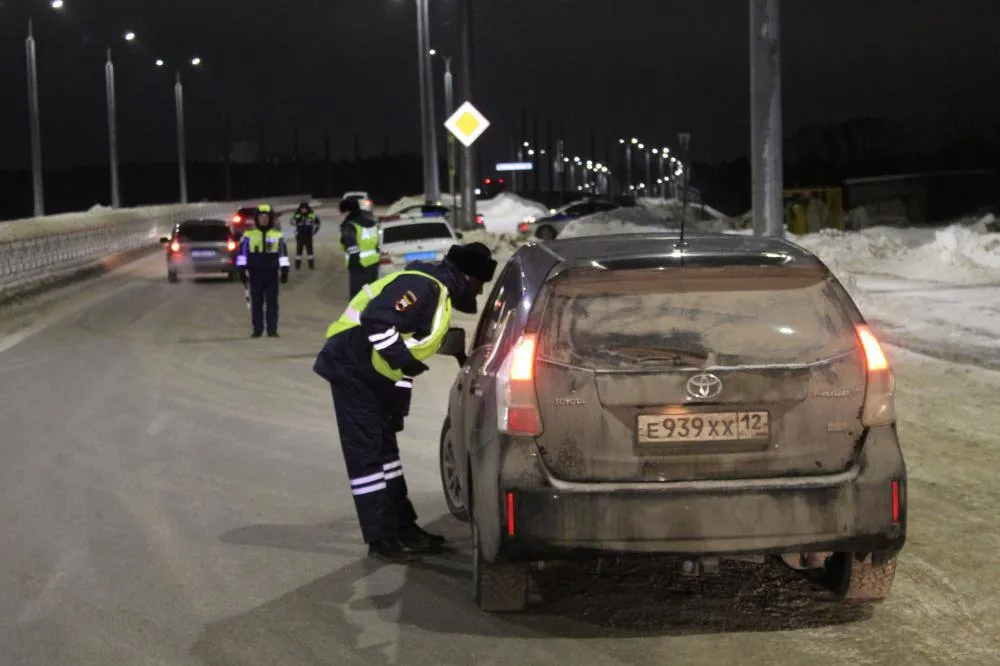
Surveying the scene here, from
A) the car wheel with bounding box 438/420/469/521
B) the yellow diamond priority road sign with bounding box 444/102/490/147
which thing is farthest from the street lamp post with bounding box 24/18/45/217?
the car wheel with bounding box 438/420/469/521

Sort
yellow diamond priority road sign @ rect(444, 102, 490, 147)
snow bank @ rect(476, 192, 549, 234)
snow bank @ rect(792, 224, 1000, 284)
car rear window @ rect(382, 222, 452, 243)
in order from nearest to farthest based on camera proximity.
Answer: snow bank @ rect(792, 224, 1000, 284)
car rear window @ rect(382, 222, 452, 243)
yellow diamond priority road sign @ rect(444, 102, 490, 147)
snow bank @ rect(476, 192, 549, 234)

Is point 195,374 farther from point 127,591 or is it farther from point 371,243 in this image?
point 127,591

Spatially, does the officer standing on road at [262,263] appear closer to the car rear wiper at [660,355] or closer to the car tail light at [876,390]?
the car rear wiper at [660,355]

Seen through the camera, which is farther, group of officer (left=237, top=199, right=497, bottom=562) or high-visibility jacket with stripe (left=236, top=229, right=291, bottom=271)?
high-visibility jacket with stripe (left=236, top=229, right=291, bottom=271)

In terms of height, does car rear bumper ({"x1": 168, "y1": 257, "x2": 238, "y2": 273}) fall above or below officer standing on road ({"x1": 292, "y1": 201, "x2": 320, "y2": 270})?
below

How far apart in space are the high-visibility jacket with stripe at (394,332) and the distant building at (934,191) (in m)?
54.7

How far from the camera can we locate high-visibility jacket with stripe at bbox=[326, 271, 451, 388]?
704cm

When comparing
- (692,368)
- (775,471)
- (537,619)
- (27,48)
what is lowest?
(537,619)

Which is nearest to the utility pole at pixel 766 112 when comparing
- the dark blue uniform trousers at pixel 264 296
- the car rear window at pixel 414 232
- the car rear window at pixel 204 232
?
the dark blue uniform trousers at pixel 264 296

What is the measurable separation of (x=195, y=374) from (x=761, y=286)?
10727mm

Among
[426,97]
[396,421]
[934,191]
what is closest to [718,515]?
[396,421]

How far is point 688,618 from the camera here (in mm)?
6102

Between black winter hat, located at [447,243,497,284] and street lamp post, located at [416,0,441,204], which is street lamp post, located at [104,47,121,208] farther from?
black winter hat, located at [447,243,497,284]

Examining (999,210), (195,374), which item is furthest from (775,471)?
(999,210)
